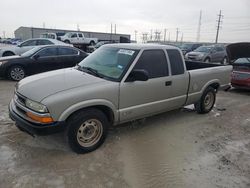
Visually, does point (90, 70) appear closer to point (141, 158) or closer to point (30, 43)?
point (141, 158)

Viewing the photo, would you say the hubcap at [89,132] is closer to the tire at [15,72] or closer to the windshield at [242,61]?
the tire at [15,72]

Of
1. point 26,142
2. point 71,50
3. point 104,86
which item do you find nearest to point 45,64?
point 71,50

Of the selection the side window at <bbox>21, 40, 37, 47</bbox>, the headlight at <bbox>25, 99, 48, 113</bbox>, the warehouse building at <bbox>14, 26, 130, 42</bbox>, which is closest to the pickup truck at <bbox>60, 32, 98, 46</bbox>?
the side window at <bbox>21, 40, 37, 47</bbox>

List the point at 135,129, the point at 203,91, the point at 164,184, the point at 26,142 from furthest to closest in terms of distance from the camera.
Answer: the point at 203,91 → the point at 135,129 → the point at 26,142 → the point at 164,184

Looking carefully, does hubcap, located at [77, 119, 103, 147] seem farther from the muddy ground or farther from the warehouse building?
the warehouse building

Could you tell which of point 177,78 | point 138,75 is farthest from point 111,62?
point 177,78

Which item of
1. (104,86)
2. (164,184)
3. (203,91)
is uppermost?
(104,86)

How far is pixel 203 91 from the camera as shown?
5.57m

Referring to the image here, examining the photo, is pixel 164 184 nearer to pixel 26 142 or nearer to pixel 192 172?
pixel 192 172

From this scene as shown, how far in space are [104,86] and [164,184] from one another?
1689 mm

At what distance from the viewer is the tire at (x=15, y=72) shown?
9.03 meters

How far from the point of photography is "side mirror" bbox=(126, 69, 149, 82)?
3.79m

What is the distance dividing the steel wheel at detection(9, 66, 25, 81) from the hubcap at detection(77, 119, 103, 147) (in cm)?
665

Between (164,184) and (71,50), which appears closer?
(164,184)
